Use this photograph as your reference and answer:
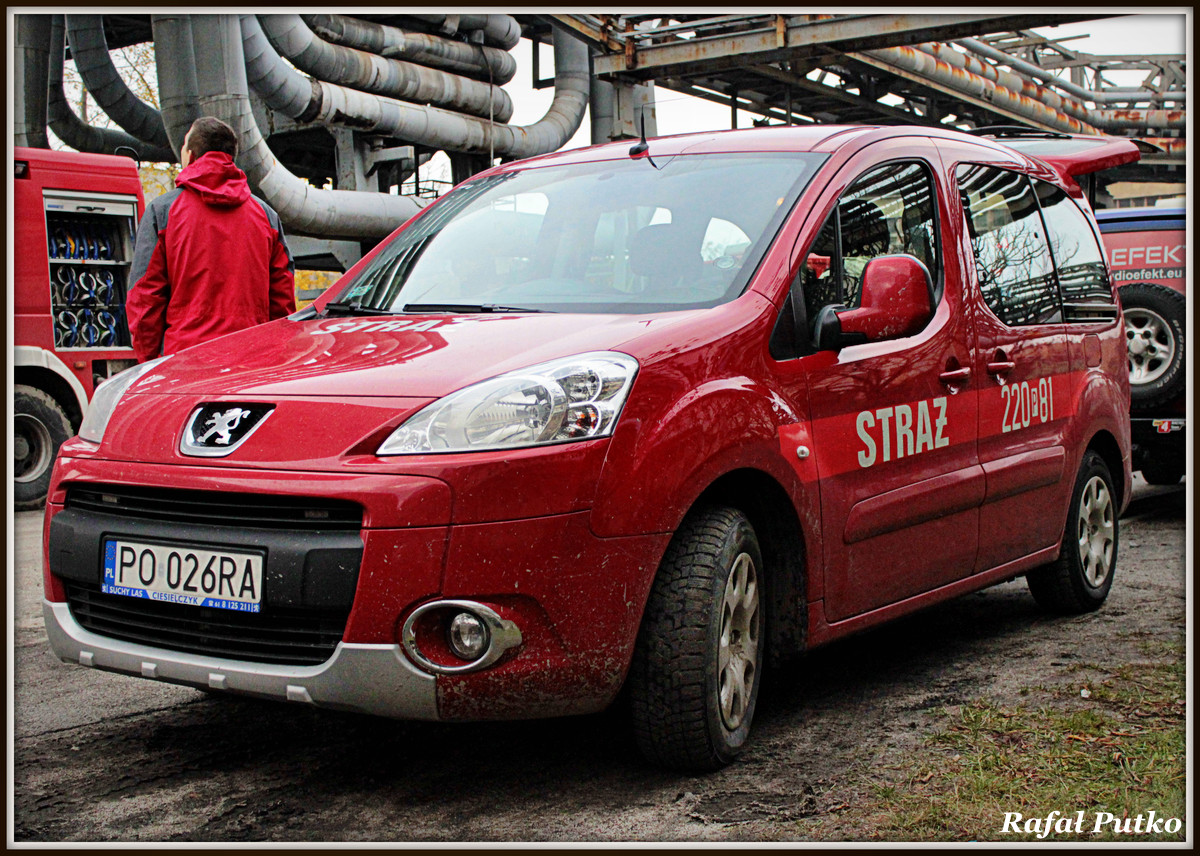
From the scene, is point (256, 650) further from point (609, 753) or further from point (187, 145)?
point (187, 145)

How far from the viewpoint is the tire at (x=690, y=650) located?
308 cm

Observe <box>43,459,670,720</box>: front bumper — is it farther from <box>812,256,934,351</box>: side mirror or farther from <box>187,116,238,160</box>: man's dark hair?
<box>187,116,238,160</box>: man's dark hair

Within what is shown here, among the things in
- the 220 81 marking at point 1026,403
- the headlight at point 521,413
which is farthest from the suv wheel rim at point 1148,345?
the headlight at point 521,413

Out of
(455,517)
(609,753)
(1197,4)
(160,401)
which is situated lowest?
(609,753)

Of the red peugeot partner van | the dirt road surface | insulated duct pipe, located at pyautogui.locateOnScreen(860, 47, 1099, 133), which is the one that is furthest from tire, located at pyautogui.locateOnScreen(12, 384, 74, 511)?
insulated duct pipe, located at pyautogui.locateOnScreen(860, 47, 1099, 133)

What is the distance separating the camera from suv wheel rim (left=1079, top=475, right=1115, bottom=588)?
5.14m

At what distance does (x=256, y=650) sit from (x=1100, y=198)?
1710cm

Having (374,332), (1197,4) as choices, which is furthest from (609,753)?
(1197,4)

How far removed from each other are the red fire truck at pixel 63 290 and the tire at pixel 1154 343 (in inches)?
309

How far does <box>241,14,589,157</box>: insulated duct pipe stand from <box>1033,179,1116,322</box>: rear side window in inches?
520

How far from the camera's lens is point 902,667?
441cm

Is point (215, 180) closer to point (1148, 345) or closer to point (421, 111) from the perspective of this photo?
point (1148, 345)

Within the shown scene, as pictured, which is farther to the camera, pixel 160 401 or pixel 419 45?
pixel 419 45

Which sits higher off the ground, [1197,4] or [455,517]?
[1197,4]
